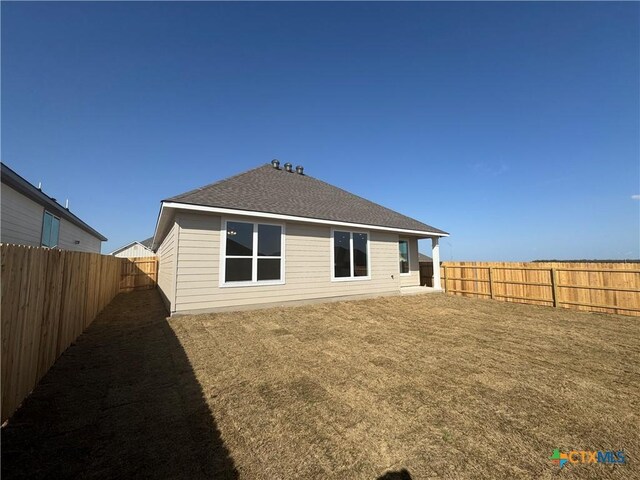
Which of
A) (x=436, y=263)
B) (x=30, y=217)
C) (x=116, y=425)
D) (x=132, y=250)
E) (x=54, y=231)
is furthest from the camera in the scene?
(x=132, y=250)

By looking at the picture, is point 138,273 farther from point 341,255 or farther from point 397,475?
point 397,475

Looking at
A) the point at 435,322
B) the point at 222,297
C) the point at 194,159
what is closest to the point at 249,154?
the point at 194,159

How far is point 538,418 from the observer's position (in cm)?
281

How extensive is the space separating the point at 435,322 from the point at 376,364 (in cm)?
390

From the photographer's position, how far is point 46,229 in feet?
36.6

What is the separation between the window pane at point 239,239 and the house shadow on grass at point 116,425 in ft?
12.8

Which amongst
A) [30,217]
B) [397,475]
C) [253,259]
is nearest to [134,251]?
[30,217]

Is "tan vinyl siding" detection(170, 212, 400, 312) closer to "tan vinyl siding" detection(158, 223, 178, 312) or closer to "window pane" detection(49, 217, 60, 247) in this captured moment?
"tan vinyl siding" detection(158, 223, 178, 312)

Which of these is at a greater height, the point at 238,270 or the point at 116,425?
the point at 238,270

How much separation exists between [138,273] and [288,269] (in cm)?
1383

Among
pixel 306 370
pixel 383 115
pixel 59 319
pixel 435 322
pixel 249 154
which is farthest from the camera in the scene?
pixel 249 154

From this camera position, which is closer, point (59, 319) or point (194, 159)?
point (59, 319)

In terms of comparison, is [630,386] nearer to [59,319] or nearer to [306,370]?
[306,370]

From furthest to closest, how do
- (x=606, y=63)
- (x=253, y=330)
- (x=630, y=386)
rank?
(x=606, y=63) → (x=253, y=330) → (x=630, y=386)
